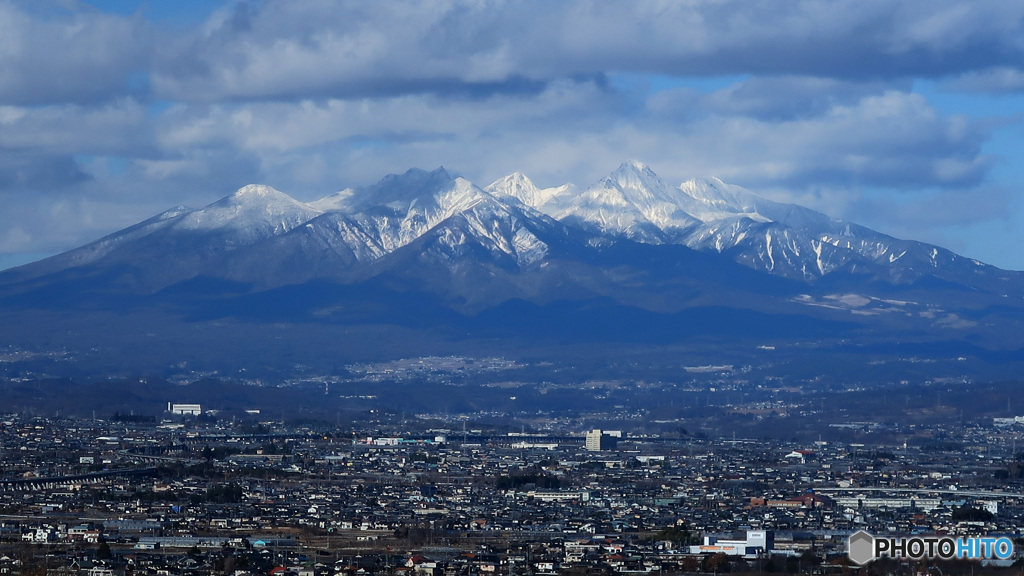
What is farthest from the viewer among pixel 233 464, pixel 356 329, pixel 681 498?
pixel 356 329

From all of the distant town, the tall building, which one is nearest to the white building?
the distant town

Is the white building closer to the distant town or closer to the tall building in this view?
the distant town

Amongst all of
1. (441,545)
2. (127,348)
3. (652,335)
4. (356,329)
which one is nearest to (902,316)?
(652,335)

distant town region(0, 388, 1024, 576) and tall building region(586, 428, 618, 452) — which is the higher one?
tall building region(586, 428, 618, 452)

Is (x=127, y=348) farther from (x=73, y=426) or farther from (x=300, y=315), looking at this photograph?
(x=73, y=426)
